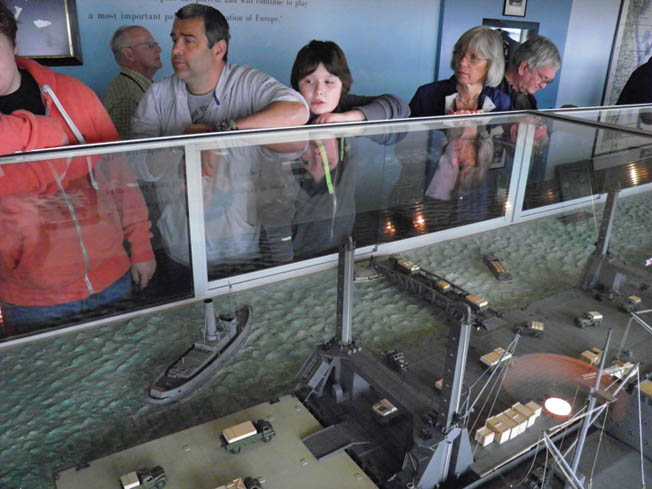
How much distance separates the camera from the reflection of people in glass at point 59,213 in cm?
186

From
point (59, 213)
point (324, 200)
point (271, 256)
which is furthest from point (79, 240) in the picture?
point (324, 200)

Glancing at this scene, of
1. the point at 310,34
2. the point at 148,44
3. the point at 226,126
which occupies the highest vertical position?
the point at 310,34

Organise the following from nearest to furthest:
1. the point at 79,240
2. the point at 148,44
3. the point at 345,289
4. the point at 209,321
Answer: the point at 345,289
the point at 79,240
the point at 209,321
the point at 148,44

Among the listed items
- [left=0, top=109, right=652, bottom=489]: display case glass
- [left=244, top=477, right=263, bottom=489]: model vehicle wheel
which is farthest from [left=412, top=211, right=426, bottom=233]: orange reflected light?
[left=244, top=477, right=263, bottom=489]: model vehicle wheel

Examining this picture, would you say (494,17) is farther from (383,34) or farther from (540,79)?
(540,79)

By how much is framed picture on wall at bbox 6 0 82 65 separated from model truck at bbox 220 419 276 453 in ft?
10.0

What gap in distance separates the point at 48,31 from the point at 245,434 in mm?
3170

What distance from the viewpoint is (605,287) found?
114 inches

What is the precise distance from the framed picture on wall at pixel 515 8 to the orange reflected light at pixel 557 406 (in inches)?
198

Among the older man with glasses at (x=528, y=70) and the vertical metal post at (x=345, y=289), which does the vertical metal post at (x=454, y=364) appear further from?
the older man with glasses at (x=528, y=70)

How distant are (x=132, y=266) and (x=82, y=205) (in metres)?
0.34

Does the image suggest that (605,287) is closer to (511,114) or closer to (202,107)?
(511,114)

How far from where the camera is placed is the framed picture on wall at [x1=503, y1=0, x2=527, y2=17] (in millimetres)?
5928

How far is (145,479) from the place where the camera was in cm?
153
